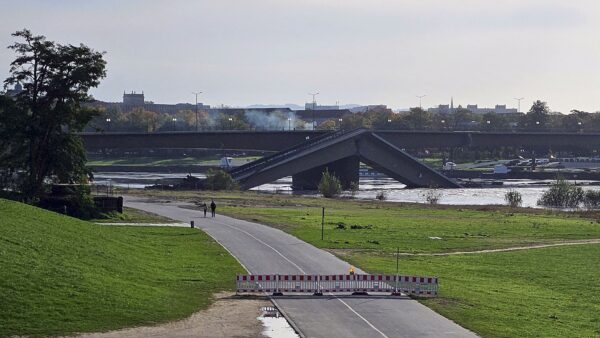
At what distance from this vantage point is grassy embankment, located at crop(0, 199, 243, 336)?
126 ft

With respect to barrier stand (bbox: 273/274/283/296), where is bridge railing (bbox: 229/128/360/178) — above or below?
above

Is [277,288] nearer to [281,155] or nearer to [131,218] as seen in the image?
[131,218]

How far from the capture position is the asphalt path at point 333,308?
40562mm

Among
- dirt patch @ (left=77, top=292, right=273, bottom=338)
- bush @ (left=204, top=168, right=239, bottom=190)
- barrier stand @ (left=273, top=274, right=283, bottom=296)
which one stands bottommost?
dirt patch @ (left=77, top=292, right=273, bottom=338)

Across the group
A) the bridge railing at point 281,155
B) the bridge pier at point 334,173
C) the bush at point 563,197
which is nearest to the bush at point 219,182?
the bridge railing at point 281,155

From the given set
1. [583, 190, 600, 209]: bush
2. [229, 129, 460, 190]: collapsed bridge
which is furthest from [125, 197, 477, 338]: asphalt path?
[229, 129, 460, 190]: collapsed bridge

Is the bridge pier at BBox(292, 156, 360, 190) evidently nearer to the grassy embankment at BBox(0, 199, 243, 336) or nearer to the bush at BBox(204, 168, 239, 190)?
the bush at BBox(204, 168, 239, 190)

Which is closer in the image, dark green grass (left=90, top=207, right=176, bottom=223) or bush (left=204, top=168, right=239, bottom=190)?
dark green grass (left=90, top=207, right=176, bottom=223)

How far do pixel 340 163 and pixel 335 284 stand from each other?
13081cm

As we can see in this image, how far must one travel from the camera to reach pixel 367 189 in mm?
183250

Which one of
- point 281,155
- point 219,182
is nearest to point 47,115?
point 219,182

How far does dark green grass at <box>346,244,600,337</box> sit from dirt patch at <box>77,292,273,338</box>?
8.24m

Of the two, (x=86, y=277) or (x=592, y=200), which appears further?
(x=592, y=200)

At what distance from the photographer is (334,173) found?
178 metres
